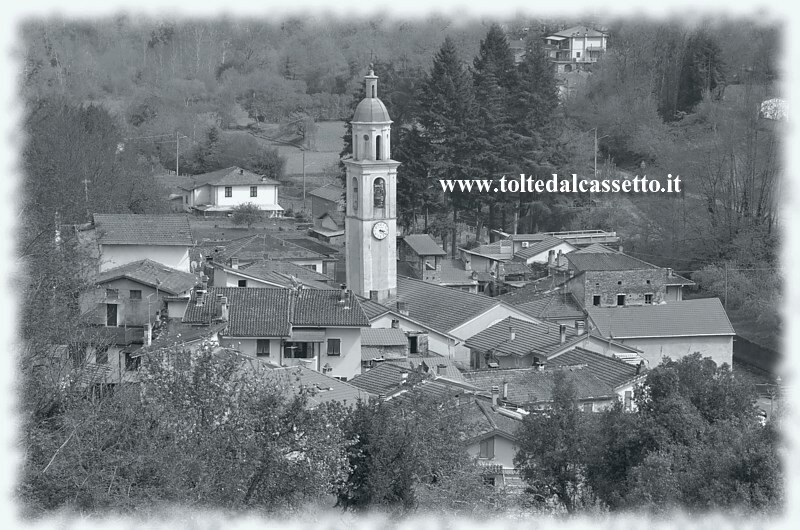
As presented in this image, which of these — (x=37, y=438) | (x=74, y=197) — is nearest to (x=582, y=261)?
(x=74, y=197)

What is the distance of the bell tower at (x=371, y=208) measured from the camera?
27.7m

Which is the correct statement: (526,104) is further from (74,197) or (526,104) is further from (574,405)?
(574,405)

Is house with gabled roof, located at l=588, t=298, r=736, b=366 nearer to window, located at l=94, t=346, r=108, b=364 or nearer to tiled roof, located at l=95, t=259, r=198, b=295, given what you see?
tiled roof, located at l=95, t=259, r=198, b=295

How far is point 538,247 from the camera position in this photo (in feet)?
104

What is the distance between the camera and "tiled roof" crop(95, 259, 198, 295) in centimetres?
2130

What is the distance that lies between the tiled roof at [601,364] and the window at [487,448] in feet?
11.6

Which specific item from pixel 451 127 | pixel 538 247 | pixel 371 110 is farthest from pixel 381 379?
pixel 451 127

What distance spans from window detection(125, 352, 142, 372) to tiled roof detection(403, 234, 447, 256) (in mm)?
12557

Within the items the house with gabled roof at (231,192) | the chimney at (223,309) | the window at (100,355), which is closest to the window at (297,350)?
the chimney at (223,309)

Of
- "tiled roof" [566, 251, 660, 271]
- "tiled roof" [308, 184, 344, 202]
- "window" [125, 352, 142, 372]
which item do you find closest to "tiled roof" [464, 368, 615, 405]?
"window" [125, 352, 142, 372]

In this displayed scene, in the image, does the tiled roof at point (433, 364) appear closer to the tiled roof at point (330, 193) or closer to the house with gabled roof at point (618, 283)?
the house with gabled roof at point (618, 283)

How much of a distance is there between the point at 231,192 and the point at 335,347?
19949 millimetres

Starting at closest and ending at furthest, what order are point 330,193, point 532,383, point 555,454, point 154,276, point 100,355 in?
point 555,454 < point 100,355 < point 532,383 < point 154,276 < point 330,193

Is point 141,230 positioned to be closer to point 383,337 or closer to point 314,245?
point 383,337
